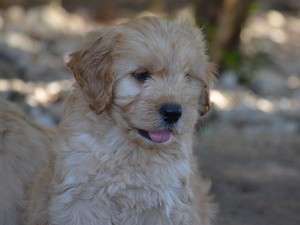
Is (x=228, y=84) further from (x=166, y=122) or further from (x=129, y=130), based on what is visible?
(x=166, y=122)

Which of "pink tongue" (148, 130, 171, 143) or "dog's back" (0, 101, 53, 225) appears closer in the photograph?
"pink tongue" (148, 130, 171, 143)

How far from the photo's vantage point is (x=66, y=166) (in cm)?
689

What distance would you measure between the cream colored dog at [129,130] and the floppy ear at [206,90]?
0.15 m

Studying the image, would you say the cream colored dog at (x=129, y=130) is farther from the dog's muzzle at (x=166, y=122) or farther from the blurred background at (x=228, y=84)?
the blurred background at (x=228, y=84)

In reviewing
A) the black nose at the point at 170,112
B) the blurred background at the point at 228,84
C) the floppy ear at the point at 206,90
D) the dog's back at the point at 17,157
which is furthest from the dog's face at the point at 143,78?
the blurred background at the point at 228,84

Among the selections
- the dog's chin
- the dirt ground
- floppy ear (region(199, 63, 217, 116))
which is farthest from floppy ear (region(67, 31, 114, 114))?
the dirt ground

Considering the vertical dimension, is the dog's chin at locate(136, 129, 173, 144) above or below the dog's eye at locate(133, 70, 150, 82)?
below

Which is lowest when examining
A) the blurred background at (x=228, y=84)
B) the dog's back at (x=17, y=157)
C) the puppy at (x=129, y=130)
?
the blurred background at (x=228, y=84)

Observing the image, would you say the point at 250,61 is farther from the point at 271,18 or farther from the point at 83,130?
the point at 83,130

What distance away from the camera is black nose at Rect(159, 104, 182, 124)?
663 centimetres

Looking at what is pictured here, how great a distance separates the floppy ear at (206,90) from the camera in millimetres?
7250

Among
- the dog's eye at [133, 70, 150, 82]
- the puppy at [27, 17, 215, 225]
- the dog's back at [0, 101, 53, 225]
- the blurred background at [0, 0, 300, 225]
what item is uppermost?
the dog's eye at [133, 70, 150, 82]

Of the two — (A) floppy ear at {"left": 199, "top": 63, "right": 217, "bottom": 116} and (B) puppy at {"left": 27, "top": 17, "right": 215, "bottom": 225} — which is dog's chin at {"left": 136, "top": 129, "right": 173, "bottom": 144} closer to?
(B) puppy at {"left": 27, "top": 17, "right": 215, "bottom": 225}

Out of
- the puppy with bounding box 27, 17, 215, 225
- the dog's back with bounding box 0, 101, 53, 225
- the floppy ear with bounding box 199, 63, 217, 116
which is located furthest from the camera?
the dog's back with bounding box 0, 101, 53, 225
